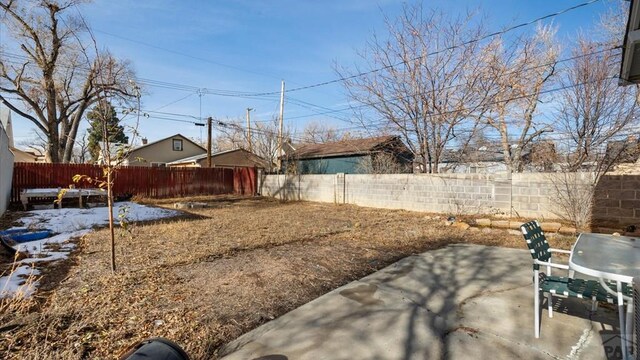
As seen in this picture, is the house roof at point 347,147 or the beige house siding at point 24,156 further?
the beige house siding at point 24,156

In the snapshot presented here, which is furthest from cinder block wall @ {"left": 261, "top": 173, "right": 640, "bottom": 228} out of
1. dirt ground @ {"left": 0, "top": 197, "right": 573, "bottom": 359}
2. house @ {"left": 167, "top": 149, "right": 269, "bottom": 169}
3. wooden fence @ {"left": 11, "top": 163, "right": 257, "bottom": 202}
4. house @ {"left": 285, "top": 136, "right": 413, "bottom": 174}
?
house @ {"left": 167, "top": 149, "right": 269, "bottom": 169}

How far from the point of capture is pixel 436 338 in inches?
99.1

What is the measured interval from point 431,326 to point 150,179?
16.4 m

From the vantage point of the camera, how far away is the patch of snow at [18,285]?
3201 millimetres

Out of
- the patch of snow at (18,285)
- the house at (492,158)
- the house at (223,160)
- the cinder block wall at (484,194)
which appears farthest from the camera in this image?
the house at (223,160)

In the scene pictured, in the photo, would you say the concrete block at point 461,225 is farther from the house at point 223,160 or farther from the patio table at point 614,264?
the house at point 223,160

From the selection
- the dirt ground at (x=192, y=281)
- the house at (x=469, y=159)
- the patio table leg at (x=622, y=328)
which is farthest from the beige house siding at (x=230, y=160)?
the patio table leg at (x=622, y=328)

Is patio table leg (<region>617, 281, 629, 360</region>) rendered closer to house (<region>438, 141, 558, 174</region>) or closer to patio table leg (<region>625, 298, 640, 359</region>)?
patio table leg (<region>625, 298, 640, 359</region>)

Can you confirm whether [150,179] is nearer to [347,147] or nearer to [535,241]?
[347,147]

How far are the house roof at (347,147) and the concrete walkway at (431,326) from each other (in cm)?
1040

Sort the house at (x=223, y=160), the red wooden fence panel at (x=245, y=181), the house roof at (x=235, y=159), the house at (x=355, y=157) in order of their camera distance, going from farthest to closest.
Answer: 1. the house at (x=223, y=160)
2. the house roof at (x=235, y=159)
3. the red wooden fence panel at (x=245, y=181)
4. the house at (x=355, y=157)

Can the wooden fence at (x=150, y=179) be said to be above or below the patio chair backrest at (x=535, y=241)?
above

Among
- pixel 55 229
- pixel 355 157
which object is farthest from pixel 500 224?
pixel 355 157

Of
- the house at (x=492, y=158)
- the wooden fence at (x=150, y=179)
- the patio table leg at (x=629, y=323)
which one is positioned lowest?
the patio table leg at (x=629, y=323)
